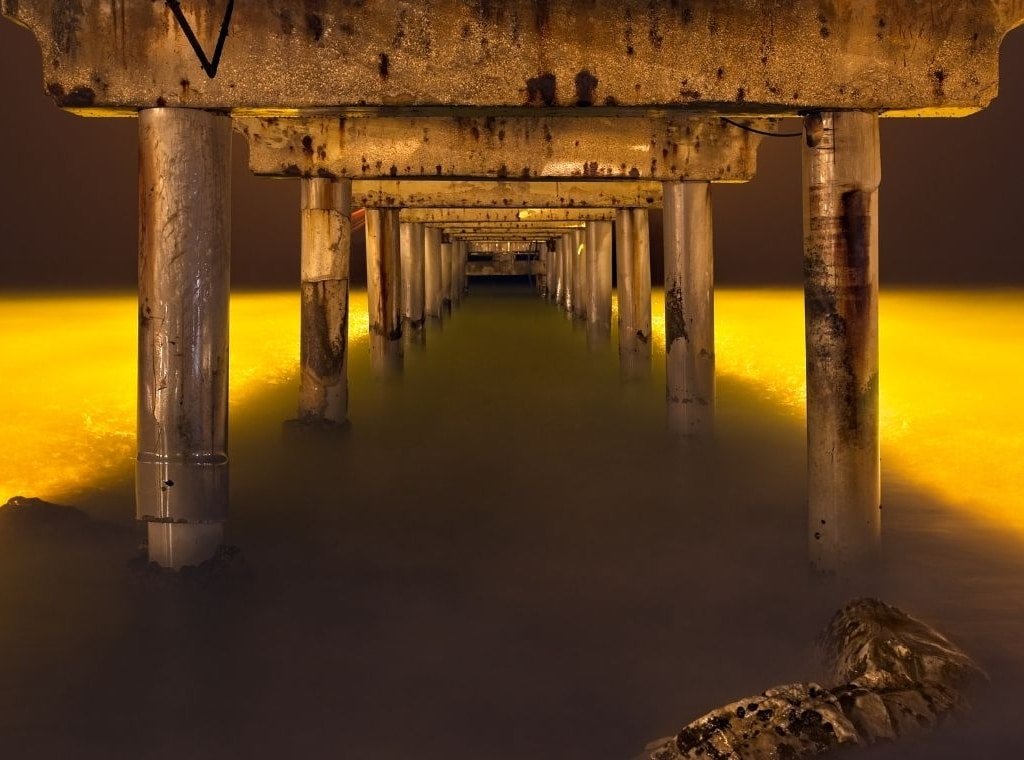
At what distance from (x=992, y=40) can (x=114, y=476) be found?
5.90 metres

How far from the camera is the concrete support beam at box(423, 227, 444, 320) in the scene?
2177 cm

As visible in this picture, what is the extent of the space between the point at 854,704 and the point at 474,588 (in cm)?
211

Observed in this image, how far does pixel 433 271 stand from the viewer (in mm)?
22344

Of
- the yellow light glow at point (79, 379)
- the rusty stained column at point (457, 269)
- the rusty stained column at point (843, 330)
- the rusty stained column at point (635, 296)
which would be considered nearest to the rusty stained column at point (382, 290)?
the yellow light glow at point (79, 379)

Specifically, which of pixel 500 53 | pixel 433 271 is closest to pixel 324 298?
pixel 500 53

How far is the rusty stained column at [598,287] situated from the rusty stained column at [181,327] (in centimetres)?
1243

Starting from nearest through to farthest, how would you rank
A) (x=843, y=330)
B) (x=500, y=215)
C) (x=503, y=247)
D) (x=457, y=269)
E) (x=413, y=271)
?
(x=843, y=330)
(x=500, y=215)
(x=413, y=271)
(x=457, y=269)
(x=503, y=247)

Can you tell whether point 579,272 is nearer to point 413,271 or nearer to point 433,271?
point 433,271

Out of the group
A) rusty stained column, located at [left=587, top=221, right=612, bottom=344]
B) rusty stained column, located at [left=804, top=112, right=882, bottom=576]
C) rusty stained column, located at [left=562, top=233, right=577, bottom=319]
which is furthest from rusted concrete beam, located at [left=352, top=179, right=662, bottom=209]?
rusty stained column, located at [left=562, top=233, right=577, bottom=319]

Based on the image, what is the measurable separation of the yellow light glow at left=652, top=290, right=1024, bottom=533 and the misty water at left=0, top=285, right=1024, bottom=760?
0.07m

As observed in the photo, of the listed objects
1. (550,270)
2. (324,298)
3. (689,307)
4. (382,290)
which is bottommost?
(689,307)

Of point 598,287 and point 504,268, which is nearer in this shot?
point 598,287

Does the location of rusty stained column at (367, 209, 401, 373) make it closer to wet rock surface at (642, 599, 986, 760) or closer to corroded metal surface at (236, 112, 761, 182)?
corroded metal surface at (236, 112, 761, 182)

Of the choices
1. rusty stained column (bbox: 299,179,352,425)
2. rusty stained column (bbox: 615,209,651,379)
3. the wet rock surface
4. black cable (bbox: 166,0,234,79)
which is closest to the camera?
the wet rock surface
